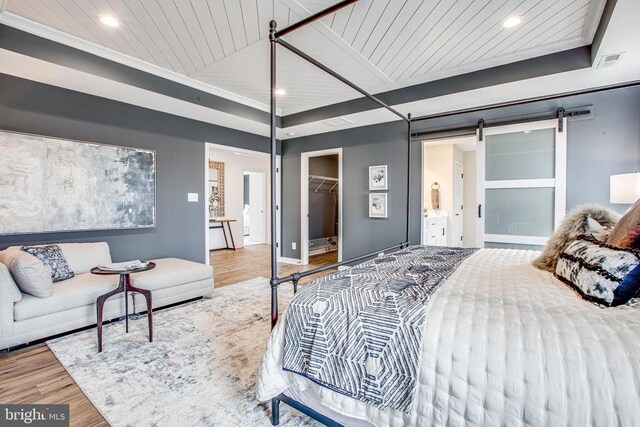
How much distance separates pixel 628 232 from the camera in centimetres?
131

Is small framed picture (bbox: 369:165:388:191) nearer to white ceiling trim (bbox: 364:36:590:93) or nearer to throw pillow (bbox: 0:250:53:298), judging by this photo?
white ceiling trim (bbox: 364:36:590:93)

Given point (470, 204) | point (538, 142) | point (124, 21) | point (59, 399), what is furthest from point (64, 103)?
point (470, 204)

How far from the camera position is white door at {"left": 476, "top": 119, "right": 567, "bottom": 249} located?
337 centimetres

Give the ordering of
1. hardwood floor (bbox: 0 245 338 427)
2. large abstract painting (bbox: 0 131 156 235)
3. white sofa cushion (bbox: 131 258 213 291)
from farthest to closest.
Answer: white sofa cushion (bbox: 131 258 213 291)
large abstract painting (bbox: 0 131 156 235)
hardwood floor (bbox: 0 245 338 427)

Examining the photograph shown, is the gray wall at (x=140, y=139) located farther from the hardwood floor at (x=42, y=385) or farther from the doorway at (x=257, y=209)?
the doorway at (x=257, y=209)

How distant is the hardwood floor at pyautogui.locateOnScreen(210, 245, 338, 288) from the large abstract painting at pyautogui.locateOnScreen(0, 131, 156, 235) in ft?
4.76

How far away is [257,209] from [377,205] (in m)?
5.17

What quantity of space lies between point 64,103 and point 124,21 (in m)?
1.52

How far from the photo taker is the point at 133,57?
3.07 metres

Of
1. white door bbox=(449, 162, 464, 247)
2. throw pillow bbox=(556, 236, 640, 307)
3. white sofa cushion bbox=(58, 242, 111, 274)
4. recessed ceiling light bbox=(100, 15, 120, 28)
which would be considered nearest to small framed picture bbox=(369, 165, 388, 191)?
white door bbox=(449, 162, 464, 247)

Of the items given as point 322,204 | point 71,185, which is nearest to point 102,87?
point 71,185

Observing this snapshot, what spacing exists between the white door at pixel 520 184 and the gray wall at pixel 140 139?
3892mm

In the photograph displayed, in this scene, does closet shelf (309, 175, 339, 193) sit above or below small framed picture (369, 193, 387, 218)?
above

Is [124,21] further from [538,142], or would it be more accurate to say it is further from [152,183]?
[538,142]
